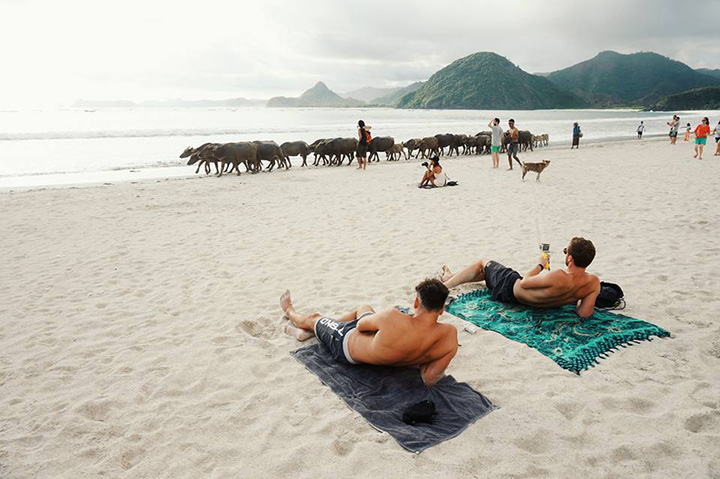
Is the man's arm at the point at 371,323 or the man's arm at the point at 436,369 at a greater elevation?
the man's arm at the point at 371,323

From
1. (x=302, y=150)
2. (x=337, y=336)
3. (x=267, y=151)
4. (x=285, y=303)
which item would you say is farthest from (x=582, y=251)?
(x=302, y=150)

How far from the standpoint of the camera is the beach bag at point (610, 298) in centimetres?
457

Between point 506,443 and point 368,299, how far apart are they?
2.51 meters

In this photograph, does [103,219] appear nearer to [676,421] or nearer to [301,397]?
[301,397]

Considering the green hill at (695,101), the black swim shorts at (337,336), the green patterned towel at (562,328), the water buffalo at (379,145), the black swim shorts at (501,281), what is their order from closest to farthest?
the black swim shorts at (337,336)
the green patterned towel at (562,328)
the black swim shorts at (501,281)
the water buffalo at (379,145)
the green hill at (695,101)

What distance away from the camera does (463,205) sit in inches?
396

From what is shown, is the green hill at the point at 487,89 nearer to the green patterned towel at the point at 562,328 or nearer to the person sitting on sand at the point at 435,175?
the person sitting on sand at the point at 435,175

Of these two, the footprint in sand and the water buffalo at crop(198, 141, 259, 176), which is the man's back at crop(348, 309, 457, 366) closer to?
the footprint in sand

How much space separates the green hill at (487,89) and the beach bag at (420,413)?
443ft

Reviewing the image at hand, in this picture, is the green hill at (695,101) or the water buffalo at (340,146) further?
the green hill at (695,101)

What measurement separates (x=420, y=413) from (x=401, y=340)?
0.56 m

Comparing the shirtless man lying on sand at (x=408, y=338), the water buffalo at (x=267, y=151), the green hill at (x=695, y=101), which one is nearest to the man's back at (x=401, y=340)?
the shirtless man lying on sand at (x=408, y=338)

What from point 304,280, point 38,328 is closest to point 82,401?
point 38,328

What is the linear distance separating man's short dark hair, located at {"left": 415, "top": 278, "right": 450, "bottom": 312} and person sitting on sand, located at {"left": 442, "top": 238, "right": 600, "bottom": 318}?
1831mm
